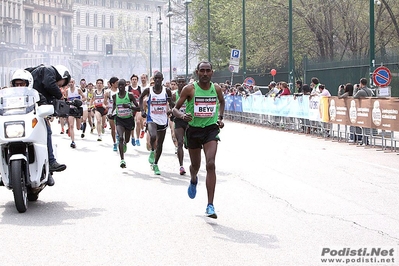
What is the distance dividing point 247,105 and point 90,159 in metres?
19.0

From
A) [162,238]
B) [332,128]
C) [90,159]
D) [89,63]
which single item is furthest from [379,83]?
[89,63]

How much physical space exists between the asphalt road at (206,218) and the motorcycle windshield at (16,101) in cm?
114

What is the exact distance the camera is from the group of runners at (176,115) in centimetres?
998

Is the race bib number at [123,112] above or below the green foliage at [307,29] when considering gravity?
below

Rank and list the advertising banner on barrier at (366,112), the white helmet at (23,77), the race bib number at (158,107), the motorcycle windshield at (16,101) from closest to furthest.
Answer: the motorcycle windshield at (16,101), the white helmet at (23,77), the race bib number at (158,107), the advertising banner on barrier at (366,112)

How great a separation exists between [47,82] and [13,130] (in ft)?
4.21

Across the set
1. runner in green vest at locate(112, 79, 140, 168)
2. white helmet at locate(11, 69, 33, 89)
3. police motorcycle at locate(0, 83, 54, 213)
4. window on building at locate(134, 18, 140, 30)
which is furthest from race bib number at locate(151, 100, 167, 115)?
window on building at locate(134, 18, 140, 30)

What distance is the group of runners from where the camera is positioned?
9.98 meters

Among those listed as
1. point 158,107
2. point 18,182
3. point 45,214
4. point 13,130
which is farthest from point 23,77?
point 158,107

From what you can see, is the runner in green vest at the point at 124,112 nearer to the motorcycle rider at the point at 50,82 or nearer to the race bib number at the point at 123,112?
the race bib number at the point at 123,112

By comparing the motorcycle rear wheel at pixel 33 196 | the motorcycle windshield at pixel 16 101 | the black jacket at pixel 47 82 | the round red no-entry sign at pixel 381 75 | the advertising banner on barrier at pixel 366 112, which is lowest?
the motorcycle rear wheel at pixel 33 196

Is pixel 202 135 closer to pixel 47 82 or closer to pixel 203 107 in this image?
pixel 203 107

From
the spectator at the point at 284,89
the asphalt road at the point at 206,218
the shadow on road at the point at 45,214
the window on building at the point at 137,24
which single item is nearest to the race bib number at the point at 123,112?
the asphalt road at the point at 206,218

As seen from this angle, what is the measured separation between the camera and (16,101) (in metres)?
10.3
